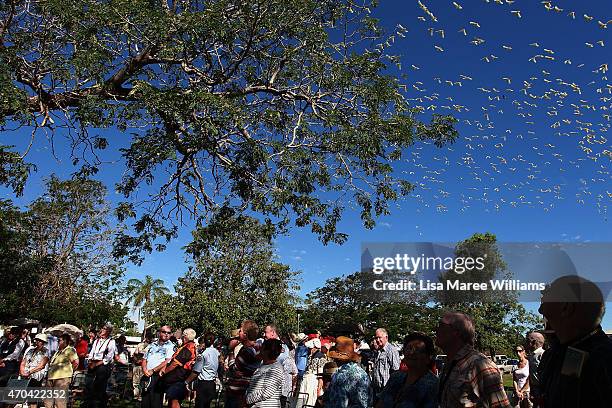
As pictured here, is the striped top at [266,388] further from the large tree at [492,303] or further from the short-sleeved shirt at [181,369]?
the large tree at [492,303]

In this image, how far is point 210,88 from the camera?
9.55 metres

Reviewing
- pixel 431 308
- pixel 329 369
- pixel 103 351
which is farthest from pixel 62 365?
pixel 431 308

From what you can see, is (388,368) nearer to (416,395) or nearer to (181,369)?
(181,369)

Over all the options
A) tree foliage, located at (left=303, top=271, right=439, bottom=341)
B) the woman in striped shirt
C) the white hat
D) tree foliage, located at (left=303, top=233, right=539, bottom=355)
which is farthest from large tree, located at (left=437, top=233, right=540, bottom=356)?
the woman in striped shirt

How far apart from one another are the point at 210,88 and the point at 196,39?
891 mm

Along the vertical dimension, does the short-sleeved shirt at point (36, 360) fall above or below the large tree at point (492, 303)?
below

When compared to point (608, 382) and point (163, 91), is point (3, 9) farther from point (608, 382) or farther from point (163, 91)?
point (608, 382)

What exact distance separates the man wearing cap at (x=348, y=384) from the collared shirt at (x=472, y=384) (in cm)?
133

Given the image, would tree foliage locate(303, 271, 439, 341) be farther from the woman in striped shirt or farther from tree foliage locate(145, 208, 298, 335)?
the woman in striped shirt

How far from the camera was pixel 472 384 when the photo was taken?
3145 millimetres

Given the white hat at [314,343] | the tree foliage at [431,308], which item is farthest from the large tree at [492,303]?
the white hat at [314,343]

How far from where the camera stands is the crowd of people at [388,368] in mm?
1947

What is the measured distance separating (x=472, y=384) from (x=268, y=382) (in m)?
2.76

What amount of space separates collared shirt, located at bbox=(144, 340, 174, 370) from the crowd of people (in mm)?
18
